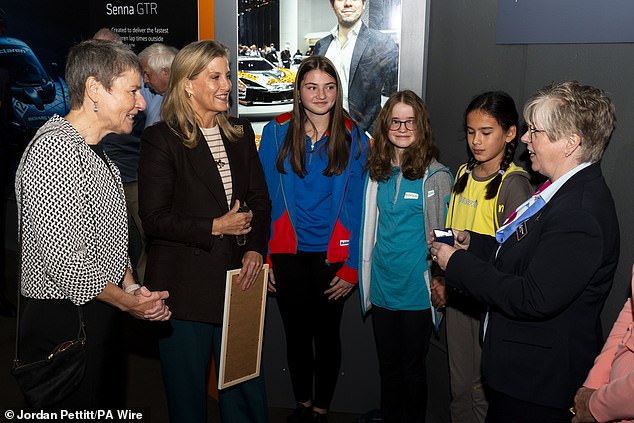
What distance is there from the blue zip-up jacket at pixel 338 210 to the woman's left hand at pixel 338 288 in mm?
25

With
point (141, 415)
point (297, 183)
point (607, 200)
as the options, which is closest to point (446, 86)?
point (297, 183)

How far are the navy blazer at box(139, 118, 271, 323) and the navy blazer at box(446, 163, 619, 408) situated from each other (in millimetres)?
1047

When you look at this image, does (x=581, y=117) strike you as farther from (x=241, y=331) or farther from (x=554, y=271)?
(x=241, y=331)

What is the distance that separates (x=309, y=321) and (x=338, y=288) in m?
0.26

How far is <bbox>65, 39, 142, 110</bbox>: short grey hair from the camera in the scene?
210 centimetres

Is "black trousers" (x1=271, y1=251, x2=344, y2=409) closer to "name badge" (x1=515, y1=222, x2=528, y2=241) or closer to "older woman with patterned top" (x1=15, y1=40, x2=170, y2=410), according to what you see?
"older woman with patterned top" (x1=15, y1=40, x2=170, y2=410)

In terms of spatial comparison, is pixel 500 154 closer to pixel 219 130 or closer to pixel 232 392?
pixel 219 130

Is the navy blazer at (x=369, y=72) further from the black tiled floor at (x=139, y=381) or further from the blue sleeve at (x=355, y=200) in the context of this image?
the black tiled floor at (x=139, y=381)

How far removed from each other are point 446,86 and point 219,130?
3.84 feet

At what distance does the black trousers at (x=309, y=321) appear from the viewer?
3203 mm

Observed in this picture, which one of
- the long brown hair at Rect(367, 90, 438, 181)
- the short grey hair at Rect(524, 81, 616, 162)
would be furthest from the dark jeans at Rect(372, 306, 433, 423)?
the short grey hair at Rect(524, 81, 616, 162)

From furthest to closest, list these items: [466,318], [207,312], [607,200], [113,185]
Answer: [466,318]
[207,312]
[113,185]
[607,200]

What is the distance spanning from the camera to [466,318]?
2.83 m

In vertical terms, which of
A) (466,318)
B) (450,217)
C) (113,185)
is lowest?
(466,318)
